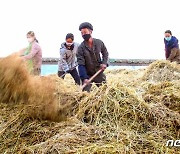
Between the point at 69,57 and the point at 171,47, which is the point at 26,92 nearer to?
the point at 69,57

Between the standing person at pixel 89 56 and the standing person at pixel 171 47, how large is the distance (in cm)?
367

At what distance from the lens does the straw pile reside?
3.34 m

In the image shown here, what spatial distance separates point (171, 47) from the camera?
881cm

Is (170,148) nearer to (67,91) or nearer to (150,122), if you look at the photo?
(150,122)

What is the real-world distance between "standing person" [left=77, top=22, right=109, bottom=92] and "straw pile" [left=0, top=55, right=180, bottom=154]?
955 mm

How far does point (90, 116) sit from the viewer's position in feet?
12.7

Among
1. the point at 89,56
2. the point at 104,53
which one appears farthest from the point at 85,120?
the point at 104,53

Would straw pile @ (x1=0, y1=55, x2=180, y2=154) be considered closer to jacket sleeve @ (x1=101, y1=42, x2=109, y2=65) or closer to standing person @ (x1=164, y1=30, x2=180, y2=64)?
jacket sleeve @ (x1=101, y1=42, x2=109, y2=65)

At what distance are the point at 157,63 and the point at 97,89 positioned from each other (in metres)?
4.02

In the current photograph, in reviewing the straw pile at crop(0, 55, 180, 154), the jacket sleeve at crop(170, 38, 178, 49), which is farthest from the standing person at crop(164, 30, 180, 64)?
A: the straw pile at crop(0, 55, 180, 154)

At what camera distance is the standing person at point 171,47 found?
871 cm

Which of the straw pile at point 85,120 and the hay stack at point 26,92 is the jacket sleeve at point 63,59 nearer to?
the straw pile at point 85,120

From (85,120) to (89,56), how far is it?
5.29 ft

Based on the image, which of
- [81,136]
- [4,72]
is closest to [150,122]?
[81,136]
